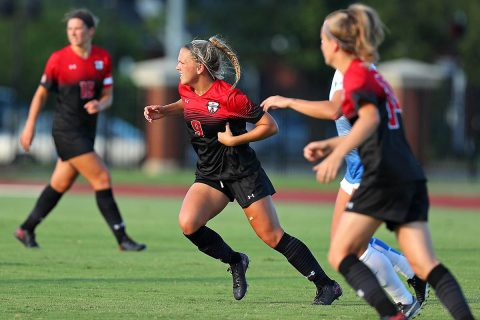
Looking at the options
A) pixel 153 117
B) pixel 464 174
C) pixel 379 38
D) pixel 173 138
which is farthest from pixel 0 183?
pixel 379 38

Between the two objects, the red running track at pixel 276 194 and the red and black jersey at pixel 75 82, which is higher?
the red and black jersey at pixel 75 82

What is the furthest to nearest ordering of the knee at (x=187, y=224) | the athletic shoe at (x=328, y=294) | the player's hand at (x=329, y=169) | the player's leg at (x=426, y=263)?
the athletic shoe at (x=328, y=294) → the knee at (x=187, y=224) → the player's leg at (x=426, y=263) → the player's hand at (x=329, y=169)

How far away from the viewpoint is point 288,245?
927 centimetres

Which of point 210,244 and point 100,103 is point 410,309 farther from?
point 100,103

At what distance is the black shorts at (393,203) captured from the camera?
723cm

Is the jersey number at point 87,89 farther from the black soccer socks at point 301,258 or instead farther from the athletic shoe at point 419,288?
the athletic shoe at point 419,288

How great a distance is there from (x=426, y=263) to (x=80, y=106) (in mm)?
6603

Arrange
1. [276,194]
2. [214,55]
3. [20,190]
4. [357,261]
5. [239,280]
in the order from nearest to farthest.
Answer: [357,261] → [214,55] → [239,280] → [276,194] → [20,190]

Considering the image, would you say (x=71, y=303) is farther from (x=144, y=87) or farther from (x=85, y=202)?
(x=144, y=87)

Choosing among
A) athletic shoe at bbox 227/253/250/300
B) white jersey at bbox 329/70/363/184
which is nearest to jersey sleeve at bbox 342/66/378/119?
white jersey at bbox 329/70/363/184

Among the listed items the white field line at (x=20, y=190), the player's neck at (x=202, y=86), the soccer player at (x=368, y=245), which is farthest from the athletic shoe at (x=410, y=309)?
the white field line at (x=20, y=190)

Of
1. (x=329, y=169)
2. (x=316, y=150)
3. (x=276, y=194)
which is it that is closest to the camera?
(x=329, y=169)

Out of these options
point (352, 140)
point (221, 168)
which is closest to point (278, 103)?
point (352, 140)

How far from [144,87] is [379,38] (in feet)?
84.1
